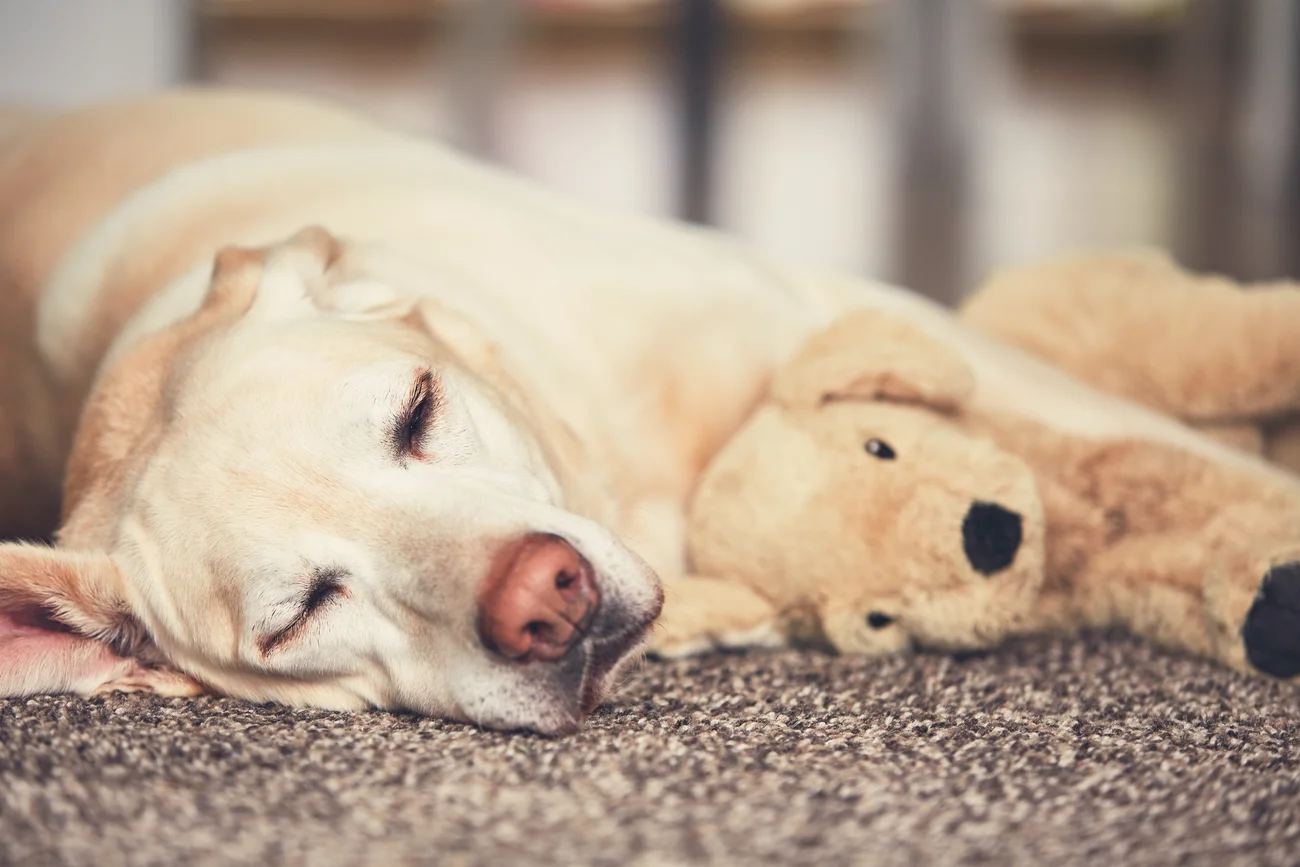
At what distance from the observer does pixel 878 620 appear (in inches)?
54.4

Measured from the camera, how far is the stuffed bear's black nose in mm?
1305

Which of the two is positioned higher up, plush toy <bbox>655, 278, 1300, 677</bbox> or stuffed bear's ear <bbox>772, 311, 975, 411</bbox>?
stuffed bear's ear <bbox>772, 311, 975, 411</bbox>

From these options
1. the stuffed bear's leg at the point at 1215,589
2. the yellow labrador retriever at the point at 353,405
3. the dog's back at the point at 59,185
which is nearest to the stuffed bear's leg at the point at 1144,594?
the stuffed bear's leg at the point at 1215,589

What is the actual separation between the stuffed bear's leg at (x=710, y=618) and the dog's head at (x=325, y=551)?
0.20 metres

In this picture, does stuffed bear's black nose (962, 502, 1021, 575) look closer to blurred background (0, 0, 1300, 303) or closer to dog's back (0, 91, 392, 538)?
dog's back (0, 91, 392, 538)

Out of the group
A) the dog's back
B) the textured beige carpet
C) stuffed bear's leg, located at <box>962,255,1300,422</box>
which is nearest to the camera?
the textured beige carpet

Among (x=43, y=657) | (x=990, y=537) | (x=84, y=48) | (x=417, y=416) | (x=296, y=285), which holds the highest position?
(x=84, y=48)

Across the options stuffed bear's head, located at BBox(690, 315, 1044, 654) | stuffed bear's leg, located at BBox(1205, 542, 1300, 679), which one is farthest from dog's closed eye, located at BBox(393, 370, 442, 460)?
stuffed bear's leg, located at BBox(1205, 542, 1300, 679)

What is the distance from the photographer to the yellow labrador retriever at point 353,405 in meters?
1.16

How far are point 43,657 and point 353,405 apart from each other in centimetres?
44

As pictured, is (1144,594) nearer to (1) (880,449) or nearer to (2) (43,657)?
(1) (880,449)

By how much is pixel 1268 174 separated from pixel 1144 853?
17.5ft

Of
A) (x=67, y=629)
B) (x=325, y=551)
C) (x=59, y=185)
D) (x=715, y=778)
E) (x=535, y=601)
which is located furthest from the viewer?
(x=59, y=185)

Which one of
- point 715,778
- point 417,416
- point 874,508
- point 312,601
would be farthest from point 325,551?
point 874,508
